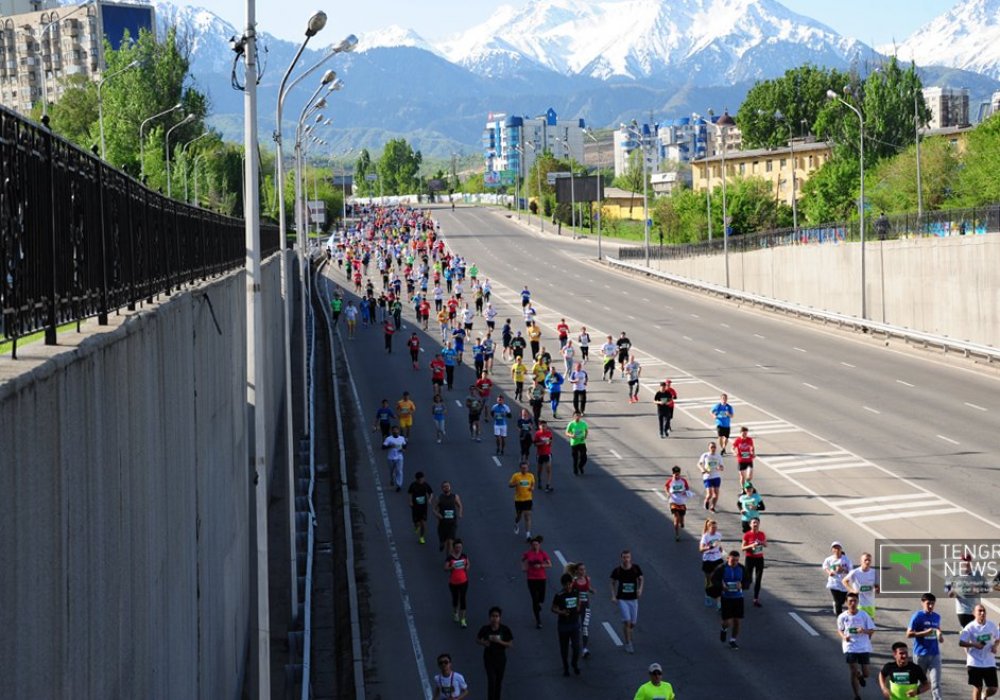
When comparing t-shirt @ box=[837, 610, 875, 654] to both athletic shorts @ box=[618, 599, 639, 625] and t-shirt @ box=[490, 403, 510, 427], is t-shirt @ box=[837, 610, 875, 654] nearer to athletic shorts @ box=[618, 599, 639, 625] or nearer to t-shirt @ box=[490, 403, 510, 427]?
athletic shorts @ box=[618, 599, 639, 625]

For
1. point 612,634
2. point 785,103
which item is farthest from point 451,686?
point 785,103

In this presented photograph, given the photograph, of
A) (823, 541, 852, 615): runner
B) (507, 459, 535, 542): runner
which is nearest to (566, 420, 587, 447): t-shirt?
(507, 459, 535, 542): runner

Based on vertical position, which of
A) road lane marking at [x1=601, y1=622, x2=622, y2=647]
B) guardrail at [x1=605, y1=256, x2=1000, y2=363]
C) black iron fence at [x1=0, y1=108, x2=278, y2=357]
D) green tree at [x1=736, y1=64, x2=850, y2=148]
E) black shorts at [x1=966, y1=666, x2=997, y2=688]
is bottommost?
road lane marking at [x1=601, y1=622, x2=622, y2=647]

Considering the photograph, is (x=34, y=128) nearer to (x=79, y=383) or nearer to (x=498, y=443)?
(x=79, y=383)

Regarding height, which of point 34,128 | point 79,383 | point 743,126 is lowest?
point 79,383

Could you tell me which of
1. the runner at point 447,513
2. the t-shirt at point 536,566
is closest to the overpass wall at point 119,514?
the t-shirt at point 536,566

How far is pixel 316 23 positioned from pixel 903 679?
970cm

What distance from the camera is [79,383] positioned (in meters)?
7.50

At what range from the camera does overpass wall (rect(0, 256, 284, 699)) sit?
628cm

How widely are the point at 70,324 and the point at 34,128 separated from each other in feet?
4.93

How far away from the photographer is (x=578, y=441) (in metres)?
30.2

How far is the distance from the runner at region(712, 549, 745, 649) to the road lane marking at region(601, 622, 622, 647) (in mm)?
1359

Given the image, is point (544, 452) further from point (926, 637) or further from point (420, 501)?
point (926, 637)

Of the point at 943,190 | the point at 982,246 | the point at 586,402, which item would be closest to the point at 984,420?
the point at 586,402
